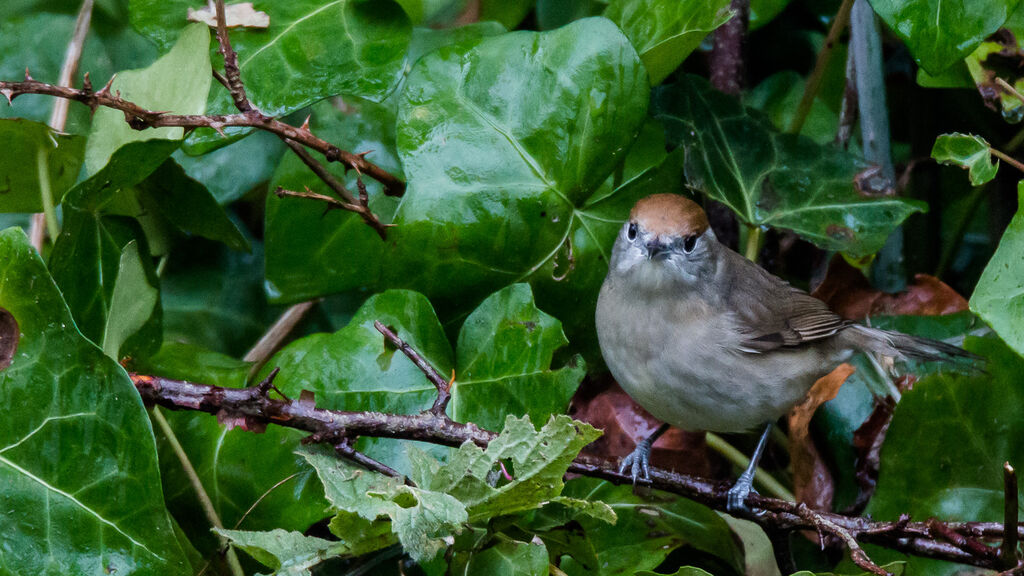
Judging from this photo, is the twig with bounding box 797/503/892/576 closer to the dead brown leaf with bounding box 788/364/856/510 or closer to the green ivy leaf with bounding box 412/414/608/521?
the green ivy leaf with bounding box 412/414/608/521

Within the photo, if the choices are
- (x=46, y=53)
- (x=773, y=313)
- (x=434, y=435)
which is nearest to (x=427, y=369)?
(x=434, y=435)

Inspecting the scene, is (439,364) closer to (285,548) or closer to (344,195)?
(344,195)

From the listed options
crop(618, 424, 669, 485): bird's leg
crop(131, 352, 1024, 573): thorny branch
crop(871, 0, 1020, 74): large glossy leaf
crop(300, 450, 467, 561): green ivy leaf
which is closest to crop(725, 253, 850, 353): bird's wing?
crop(618, 424, 669, 485): bird's leg

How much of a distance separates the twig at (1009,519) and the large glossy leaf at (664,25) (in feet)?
4.07

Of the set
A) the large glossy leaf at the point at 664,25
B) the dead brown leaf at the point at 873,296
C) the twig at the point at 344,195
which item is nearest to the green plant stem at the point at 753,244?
the dead brown leaf at the point at 873,296

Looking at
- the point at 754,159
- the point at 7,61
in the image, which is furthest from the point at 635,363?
the point at 7,61

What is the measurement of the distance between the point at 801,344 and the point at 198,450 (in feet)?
5.38

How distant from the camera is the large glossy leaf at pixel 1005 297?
2.04 metres

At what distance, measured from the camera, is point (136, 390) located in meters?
1.95

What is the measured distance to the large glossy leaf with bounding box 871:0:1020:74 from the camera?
2219 millimetres

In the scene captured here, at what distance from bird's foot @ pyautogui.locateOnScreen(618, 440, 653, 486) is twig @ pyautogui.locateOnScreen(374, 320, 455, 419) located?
42 centimetres

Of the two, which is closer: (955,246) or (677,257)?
(677,257)

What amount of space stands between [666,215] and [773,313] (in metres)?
0.53

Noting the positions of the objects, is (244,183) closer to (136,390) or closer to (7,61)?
(7,61)
